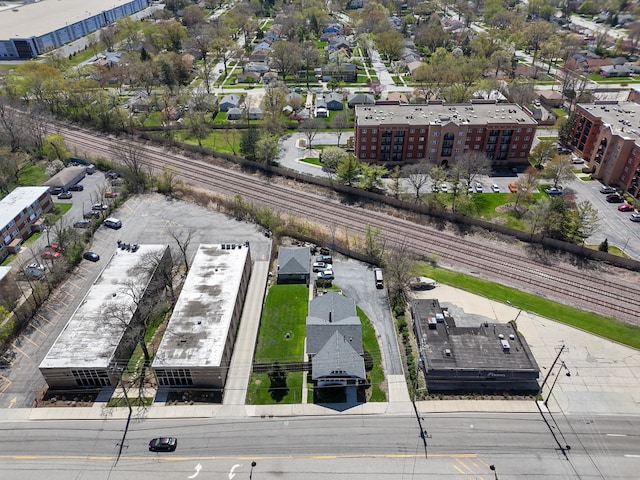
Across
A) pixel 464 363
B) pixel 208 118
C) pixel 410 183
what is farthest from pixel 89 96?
pixel 464 363

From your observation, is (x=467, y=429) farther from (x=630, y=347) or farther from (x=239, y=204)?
(x=239, y=204)

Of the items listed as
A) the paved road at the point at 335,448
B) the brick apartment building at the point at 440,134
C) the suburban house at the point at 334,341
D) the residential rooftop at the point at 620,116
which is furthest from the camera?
the brick apartment building at the point at 440,134

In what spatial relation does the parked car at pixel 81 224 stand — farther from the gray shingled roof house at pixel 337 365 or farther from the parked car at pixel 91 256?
the gray shingled roof house at pixel 337 365

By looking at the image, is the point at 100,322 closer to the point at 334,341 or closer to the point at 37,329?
the point at 37,329

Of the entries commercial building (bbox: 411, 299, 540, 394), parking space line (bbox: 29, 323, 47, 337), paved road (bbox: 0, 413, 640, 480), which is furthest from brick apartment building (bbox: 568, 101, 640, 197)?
parking space line (bbox: 29, 323, 47, 337)

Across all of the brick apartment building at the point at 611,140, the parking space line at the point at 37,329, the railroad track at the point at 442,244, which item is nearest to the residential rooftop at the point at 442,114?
the brick apartment building at the point at 611,140
